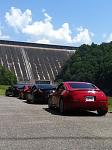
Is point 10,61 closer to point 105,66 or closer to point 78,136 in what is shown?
point 105,66

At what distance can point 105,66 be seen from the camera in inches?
4710

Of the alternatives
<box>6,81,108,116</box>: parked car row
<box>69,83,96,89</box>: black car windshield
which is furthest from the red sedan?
<box>69,83,96,89</box>: black car windshield

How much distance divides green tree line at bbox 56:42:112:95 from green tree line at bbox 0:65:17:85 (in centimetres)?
1651

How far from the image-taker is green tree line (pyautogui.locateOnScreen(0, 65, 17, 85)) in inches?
5113

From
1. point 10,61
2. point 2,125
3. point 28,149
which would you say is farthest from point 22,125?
point 10,61

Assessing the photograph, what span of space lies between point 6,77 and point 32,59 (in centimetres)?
2476

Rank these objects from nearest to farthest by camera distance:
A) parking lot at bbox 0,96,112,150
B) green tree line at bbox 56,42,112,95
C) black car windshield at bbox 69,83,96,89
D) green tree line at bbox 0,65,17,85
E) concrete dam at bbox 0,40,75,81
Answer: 1. parking lot at bbox 0,96,112,150
2. black car windshield at bbox 69,83,96,89
3. green tree line at bbox 56,42,112,95
4. green tree line at bbox 0,65,17,85
5. concrete dam at bbox 0,40,75,81

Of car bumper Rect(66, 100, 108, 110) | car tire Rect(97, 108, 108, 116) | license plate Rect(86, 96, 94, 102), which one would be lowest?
car tire Rect(97, 108, 108, 116)

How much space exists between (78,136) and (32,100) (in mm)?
17273

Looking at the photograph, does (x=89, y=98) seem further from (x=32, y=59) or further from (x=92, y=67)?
(x=32, y=59)

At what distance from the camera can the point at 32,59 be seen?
152500mm

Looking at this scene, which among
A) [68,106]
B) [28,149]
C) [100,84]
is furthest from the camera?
[100,84]

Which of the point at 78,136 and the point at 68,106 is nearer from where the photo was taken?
the point at 78,136

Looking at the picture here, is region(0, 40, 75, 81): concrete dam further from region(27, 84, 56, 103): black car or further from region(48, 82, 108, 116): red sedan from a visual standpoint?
region(48, 82, 108, 116): red sedan
